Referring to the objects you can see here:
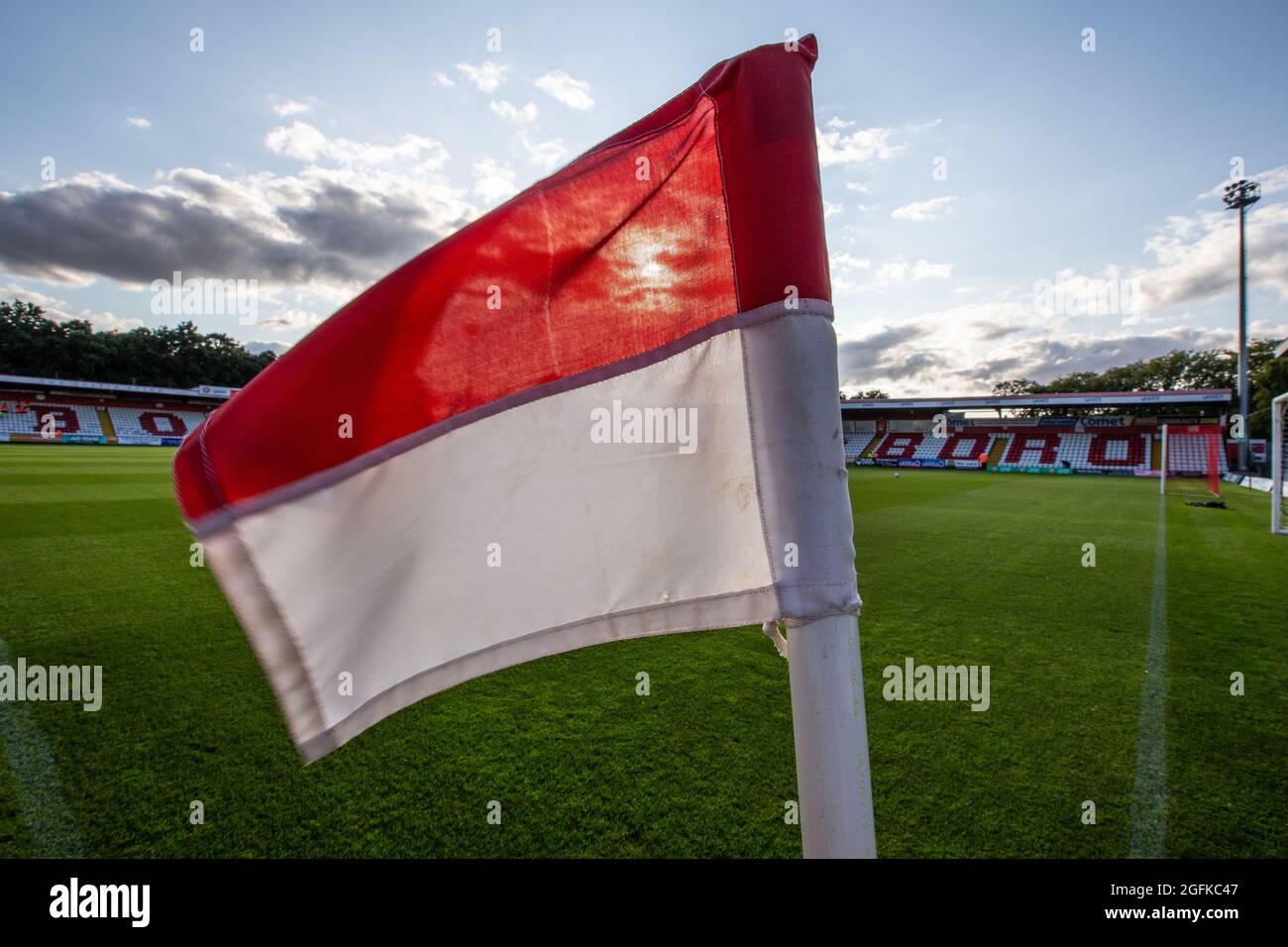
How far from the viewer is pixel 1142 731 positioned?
11.5 feet

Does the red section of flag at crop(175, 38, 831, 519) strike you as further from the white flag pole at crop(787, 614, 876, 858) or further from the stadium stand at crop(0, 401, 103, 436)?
the stadium stand at crop(0, 401, 103, 436)

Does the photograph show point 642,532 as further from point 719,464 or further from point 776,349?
point 776,349

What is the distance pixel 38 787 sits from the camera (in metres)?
2.82

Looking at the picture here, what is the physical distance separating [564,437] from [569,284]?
286 millimetres

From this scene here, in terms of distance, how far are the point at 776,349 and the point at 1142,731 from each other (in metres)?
3.97

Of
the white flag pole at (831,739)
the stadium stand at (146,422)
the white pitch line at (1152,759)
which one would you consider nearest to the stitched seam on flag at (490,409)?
the white flag pole at (831,739)

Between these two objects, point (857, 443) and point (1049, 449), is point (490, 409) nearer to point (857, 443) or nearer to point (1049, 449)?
point (1049, 449)

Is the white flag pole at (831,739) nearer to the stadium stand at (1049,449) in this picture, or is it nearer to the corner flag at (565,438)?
the corner flag at (565,438)

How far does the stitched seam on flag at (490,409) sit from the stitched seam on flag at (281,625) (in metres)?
0.04

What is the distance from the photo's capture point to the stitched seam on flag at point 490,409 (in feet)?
3.05
